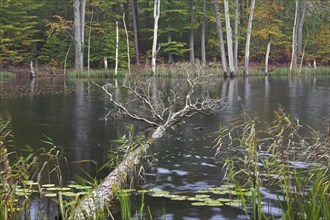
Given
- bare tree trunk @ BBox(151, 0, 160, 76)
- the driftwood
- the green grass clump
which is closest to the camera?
the driftwood

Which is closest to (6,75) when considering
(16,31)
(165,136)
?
(16,31)

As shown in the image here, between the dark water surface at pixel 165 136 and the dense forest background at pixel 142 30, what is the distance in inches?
736

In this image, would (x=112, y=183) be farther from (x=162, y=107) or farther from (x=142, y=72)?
A: (x=142, y=72)

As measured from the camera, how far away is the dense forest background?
3916 centimetres

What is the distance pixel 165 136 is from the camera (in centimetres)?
1085

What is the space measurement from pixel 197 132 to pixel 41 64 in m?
32.4

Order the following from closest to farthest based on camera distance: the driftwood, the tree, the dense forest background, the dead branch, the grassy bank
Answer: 1. the driftwood
2. the dead branch
3. the grassy bank
4. the dense forest background
5. the tree

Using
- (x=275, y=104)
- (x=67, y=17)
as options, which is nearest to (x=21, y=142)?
(x=275, y=104)

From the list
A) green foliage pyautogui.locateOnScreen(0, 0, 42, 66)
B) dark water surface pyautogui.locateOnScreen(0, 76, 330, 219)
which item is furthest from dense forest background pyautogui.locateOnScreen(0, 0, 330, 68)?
dark water surface pyautogui.locateOnScreen(0, 76, 330, 219)

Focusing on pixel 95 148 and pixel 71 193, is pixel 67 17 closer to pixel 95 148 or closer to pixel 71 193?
pixel 95 148

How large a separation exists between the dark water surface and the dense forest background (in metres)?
18.7

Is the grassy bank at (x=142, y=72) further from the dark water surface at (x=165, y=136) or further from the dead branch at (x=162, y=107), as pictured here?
the dead branch at (x=162, y=107)

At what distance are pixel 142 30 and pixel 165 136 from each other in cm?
3148

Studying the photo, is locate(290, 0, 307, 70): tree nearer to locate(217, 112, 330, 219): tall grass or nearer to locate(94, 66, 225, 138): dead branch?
locate(94, 66, 225, 138): dead branch
